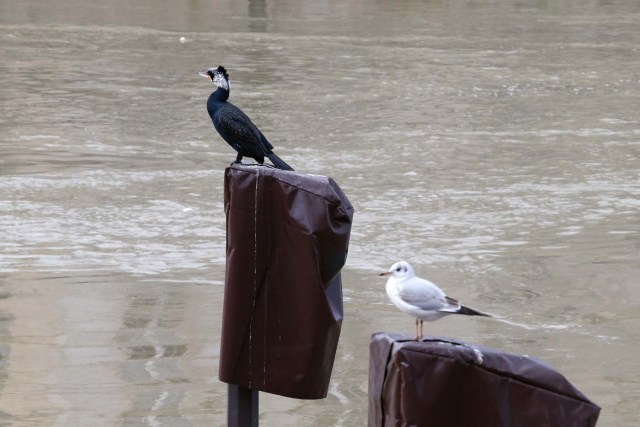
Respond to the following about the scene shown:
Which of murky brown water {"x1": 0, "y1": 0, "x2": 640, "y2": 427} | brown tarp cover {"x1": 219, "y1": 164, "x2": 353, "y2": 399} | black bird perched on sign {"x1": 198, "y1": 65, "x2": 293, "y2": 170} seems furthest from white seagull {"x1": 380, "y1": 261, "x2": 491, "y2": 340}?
murky brown water {"x1": 0, "y1": 0, "x2": 640, "y2": 427}

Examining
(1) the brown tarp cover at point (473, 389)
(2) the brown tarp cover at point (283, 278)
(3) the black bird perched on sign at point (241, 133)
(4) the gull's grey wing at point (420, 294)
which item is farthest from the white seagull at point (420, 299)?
(3) the black bird perched on sign at point (241, 133)

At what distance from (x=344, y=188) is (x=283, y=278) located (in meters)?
7.46

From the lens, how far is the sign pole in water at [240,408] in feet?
14.1

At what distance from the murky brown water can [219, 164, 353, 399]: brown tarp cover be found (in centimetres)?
198

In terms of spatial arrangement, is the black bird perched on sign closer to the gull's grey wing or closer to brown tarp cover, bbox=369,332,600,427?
the gull's grey wing

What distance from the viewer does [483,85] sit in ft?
62.3

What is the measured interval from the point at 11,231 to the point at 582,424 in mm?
7476

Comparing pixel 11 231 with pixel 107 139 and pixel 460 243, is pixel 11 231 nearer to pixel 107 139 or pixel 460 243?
pixel 460 243

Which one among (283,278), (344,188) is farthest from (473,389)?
(344,188)

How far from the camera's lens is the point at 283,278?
409cm

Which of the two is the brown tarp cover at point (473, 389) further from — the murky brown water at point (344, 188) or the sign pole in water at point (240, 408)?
the murky brown water at point (344, 188)

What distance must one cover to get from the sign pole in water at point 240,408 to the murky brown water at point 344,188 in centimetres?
177

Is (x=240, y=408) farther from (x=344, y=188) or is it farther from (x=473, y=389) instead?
(x=344, y=188)

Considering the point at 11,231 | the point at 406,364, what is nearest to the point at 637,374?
the point at 406,364
